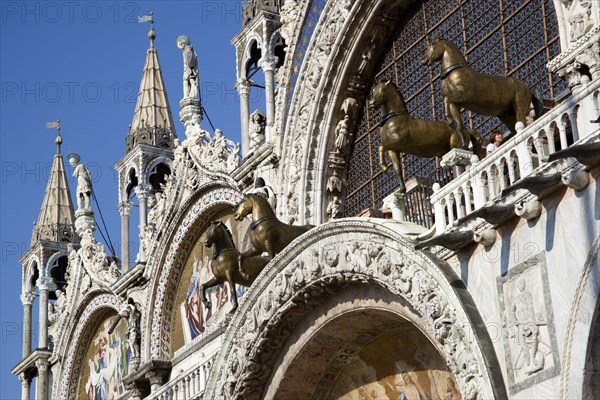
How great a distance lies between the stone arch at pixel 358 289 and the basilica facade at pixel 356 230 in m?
0.03

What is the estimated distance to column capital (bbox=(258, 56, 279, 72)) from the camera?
76.4 feet

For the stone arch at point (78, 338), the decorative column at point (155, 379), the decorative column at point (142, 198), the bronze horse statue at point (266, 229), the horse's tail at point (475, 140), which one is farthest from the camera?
the decorative column at point (142, 198)

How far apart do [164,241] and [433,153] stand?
9.68 m

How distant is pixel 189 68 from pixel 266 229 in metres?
7.39

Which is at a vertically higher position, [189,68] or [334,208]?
[189,68]

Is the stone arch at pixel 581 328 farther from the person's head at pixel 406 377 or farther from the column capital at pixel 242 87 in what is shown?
the column capital at pixel 242 87

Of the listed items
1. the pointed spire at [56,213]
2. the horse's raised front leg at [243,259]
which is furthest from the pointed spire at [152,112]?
the horse's raised front leg at [243,259]

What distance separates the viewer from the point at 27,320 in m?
31.6

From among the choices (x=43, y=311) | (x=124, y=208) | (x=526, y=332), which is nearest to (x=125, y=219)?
(x=124, y=208)

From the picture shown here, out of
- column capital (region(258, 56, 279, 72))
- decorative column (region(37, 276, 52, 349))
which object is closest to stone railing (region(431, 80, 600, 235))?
column capital (region(258, 56, 279, 72))

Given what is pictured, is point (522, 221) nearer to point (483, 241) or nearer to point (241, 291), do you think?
point (483, 241)

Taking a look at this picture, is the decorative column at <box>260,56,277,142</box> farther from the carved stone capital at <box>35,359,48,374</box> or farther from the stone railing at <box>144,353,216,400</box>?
the carved stone capital at <box>35,359,48,374</box>

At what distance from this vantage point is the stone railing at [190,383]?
21.1 metres

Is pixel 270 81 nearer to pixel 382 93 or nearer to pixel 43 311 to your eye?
pixel 382 93
